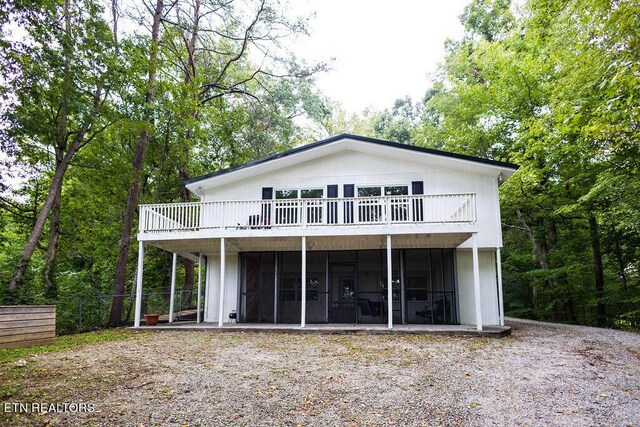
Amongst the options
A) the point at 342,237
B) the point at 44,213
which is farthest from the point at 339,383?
the point at 44,213

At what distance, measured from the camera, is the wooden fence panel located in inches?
344

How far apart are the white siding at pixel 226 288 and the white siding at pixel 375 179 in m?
2.40

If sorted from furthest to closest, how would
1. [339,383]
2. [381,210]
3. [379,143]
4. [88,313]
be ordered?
[88,313], [379,143], [381,210], [339,383]

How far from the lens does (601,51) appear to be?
7.89m

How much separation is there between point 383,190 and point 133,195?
32.6ft

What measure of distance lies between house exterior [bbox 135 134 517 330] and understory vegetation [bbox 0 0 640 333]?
3.10 meters

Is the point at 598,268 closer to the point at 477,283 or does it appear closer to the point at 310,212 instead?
the point at 477,283

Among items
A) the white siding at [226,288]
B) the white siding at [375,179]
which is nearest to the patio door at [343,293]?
the white siding at [375,179]

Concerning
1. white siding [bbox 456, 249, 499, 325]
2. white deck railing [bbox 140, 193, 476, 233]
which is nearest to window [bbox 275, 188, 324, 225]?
white deck railing [bbox 140, 193, 476, 233]

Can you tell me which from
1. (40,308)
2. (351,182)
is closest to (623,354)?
(351,182)

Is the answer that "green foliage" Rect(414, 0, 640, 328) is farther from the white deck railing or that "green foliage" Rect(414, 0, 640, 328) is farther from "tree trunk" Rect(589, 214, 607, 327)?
the white deck railing

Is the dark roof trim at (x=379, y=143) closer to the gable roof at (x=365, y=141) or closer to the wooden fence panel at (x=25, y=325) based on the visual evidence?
the gable roof at (x=365, y=141)

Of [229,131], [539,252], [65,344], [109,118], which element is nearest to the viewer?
[65,344]

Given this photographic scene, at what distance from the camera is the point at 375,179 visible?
546 inches
